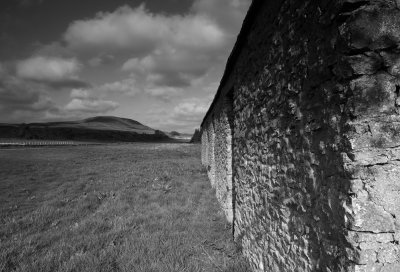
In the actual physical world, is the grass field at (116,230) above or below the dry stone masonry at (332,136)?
below

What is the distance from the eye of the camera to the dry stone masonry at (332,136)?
5.73 feet

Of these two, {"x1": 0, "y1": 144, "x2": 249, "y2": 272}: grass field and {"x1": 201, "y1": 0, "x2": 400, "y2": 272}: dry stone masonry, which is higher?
{"x1": 201, "y1": 0, "x2": 400, "y2": 272}: dry stone masonry

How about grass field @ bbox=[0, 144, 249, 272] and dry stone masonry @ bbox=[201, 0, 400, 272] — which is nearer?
dry stone masonry @ bbox=[201, 0, 400, 272]

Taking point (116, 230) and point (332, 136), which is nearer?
point (332, 136)

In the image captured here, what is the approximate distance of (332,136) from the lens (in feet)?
6.50

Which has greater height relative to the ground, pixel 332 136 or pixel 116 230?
pixel 332 136

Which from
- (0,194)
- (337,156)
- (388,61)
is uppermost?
(388,61)

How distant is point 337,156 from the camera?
6.28 ft

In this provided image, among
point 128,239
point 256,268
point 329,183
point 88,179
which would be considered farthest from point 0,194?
point 329,183

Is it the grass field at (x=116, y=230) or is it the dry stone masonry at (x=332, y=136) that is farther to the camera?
the grass field at (x=116, y=230)

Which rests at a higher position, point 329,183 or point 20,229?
point 329,183

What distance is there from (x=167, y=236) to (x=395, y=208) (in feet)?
14.7

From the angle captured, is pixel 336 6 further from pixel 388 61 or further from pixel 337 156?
pixel 337 156

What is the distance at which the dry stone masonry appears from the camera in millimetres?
1746
